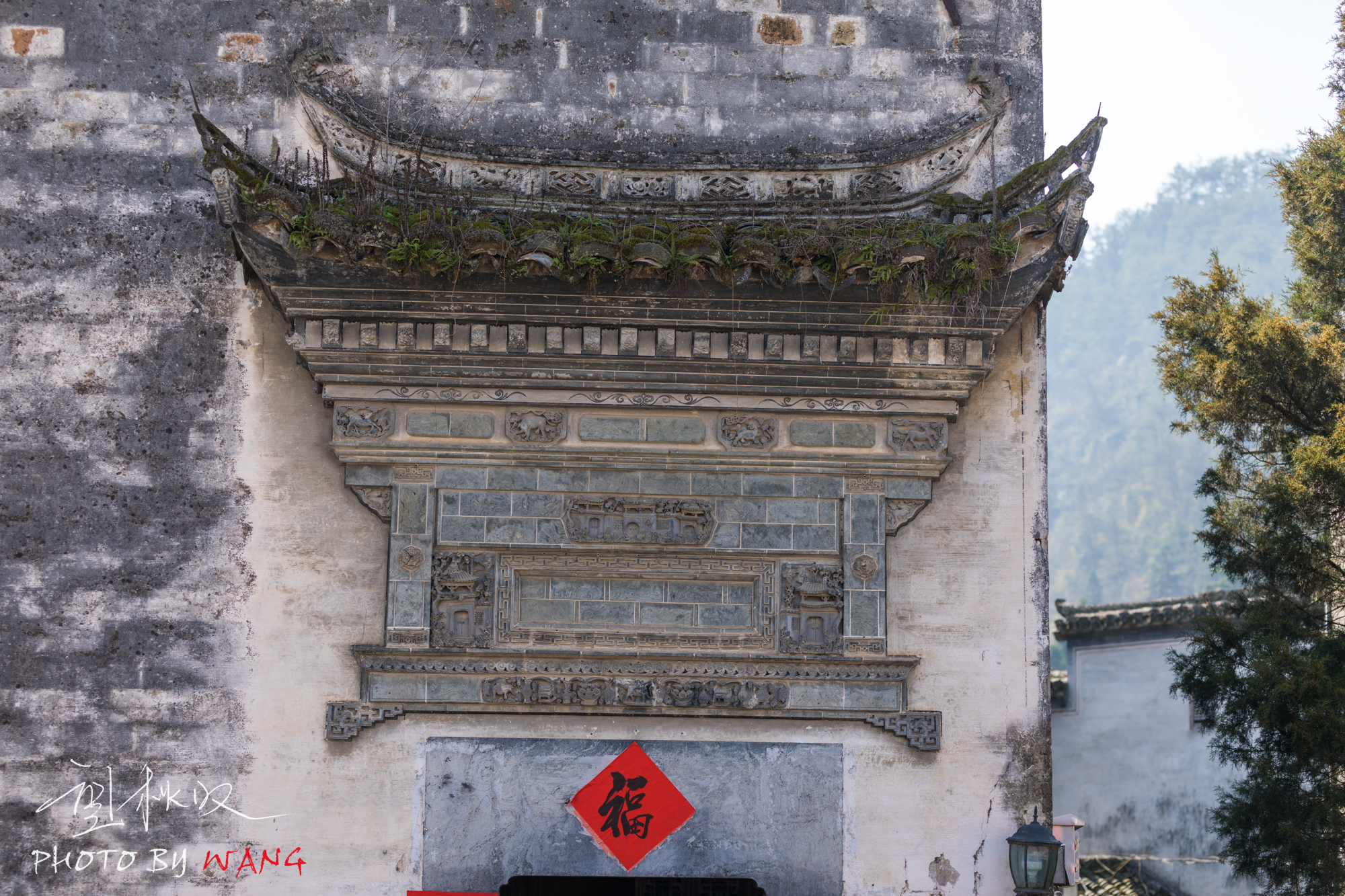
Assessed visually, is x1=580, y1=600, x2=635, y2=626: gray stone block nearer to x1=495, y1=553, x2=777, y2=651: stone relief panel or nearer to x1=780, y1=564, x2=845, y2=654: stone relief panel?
x1=495, y1=553, x2=777, y2=651: stone relief panel

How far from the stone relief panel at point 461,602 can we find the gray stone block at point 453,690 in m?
0.17

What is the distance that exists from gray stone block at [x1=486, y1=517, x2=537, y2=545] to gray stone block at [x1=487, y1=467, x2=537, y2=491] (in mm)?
158

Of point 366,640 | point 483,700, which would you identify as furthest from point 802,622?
point 366,640

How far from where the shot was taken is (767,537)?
674cm

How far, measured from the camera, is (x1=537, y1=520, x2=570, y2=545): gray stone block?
262 inches

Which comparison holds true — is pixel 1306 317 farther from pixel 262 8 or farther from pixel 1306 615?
pixel 262 8

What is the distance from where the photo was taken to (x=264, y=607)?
6730mm

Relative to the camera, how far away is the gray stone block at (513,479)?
671cm

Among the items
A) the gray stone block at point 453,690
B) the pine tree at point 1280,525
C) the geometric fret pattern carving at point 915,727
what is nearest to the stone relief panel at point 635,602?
A: the gray stone block at point 453,690

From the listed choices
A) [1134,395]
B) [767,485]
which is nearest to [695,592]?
[767,485]

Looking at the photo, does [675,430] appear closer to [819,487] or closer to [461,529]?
[819,487]

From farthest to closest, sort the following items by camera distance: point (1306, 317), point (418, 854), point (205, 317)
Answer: point (1306, 317)
point (205, 317)
point (418, 854)

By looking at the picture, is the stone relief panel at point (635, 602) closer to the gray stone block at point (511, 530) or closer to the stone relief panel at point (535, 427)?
the gray stone block at point (511, 530)

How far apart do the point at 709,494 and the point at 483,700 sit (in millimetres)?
1566
